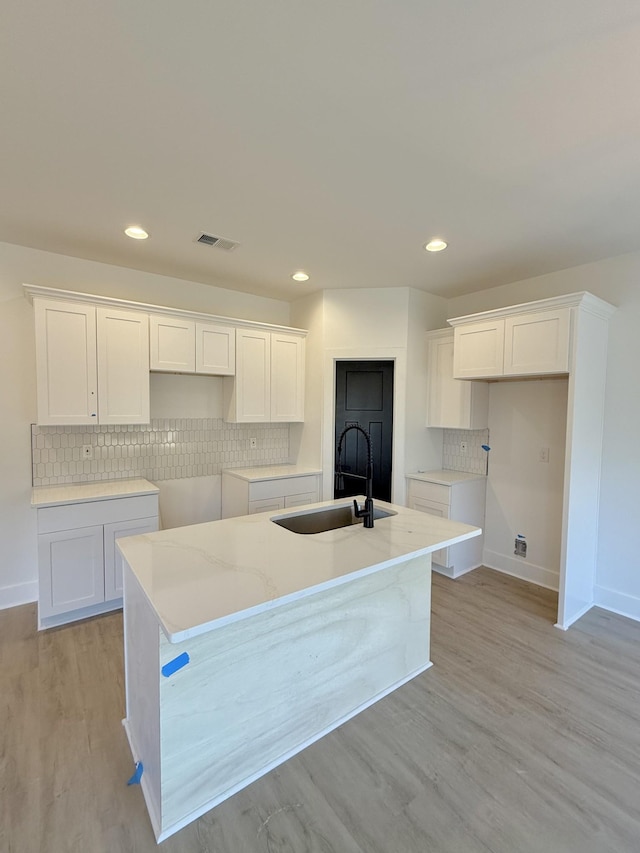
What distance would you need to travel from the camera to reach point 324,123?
1635 mm

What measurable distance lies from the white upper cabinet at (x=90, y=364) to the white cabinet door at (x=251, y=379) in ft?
2.70

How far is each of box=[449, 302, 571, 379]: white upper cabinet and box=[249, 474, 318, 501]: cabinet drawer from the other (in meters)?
1.73

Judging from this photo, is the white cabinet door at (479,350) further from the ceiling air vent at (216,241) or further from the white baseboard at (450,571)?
the ceiling air vent at (216,241)

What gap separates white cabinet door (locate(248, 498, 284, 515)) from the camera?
3.57m

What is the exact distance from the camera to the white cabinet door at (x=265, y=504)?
3.57 meters

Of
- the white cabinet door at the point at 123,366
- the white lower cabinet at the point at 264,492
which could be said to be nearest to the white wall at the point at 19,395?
the white cabinet door at the point at 123,366

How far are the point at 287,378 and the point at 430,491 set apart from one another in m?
1.80

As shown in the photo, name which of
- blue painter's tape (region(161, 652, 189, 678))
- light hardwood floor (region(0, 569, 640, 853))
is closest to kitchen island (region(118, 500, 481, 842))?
blue painter's tape (region(161, 652, 189, 678))

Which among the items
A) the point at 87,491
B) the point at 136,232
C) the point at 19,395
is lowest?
the point at 87,491

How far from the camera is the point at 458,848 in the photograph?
1378mm

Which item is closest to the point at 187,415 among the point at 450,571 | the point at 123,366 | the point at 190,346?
the point at 190,346

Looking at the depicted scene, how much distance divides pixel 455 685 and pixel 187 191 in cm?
313

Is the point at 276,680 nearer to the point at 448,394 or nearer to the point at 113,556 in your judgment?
the point at 113,556

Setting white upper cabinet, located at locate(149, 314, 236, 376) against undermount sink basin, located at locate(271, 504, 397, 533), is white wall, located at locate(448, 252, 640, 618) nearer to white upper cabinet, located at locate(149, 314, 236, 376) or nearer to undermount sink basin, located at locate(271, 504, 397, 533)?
undermount sink basin, located at locate(271, 504, 397, 533)
